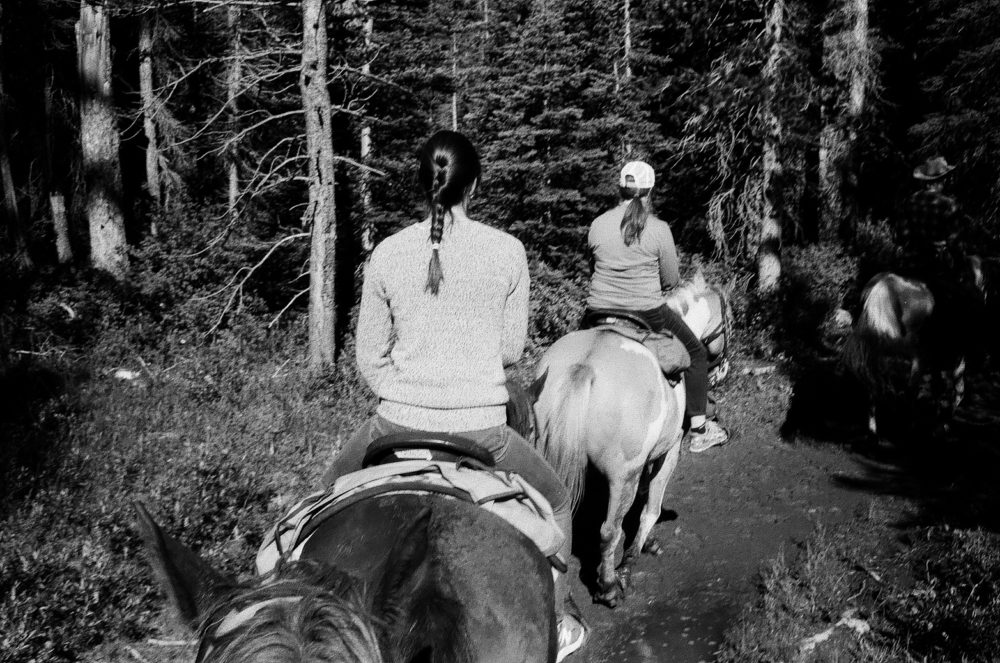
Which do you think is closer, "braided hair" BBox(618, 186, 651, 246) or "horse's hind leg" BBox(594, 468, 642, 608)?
"horse's hind leg" BBox(594, 468, 642, 608)

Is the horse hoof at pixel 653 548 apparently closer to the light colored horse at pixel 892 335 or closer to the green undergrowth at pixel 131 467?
the green undergrowth at pixel 131 467

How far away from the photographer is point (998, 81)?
14430mm

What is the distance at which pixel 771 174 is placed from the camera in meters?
13.9

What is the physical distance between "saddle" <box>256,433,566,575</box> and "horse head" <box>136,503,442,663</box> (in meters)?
0.45

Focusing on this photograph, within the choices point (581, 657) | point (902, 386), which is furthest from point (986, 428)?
point (581, 657)

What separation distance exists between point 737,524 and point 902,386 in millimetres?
2883

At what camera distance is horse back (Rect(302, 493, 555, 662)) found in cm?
199

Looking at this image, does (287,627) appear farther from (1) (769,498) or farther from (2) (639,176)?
(1) (769,498)

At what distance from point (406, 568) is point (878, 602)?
438 cm

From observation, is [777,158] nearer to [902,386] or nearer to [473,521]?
[902,386]

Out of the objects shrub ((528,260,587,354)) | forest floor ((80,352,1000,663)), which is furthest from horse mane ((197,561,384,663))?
shrub ((528,260,587,354))

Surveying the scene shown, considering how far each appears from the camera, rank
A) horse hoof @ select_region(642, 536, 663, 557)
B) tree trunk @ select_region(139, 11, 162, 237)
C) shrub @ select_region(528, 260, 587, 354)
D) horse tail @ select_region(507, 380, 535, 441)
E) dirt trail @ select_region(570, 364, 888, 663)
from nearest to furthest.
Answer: horse tail @ select_region(507, 380, 535, 441)
dirt trail @ select_region(570, 364, 888, 663)
horse hoof @ select_region(642, 536, 663, 557)
shrub @ select_region(528, 260, 587, 354)
tree trunk @ select_region(139, 11, 162, 237)

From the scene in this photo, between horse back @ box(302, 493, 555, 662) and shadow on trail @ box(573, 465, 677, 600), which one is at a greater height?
Answer: horse back @ box(302, 493, 555, 662)

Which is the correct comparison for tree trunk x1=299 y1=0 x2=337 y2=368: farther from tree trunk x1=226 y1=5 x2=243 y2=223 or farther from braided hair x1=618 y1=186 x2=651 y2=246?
braided hair x1=618 y1=186 x2=651 y2=246
